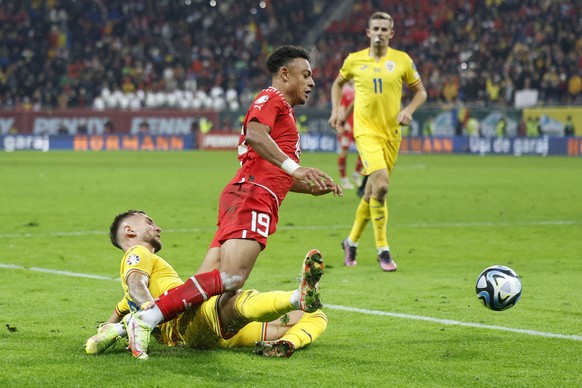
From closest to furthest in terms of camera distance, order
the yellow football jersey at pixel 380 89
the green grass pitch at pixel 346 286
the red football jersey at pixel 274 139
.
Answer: the green grass pitch at pixel 346 286 < the red football jersey at pixel 274 139 < the yellow football jersey at pixel 380 89

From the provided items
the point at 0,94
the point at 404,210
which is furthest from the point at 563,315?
the point at 0,94

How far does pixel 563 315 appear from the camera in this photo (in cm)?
700

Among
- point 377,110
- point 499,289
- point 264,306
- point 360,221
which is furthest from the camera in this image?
point 377,110

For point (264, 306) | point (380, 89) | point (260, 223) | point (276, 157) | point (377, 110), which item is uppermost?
point (380, 89)

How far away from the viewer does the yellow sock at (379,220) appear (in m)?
9.82

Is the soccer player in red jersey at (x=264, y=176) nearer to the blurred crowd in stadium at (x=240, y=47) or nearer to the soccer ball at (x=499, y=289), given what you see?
the soccer ball at (x=499, y=289)

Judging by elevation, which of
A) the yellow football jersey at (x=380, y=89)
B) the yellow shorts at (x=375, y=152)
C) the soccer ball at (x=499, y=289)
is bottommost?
the soccer ball at (x=499, y=289)

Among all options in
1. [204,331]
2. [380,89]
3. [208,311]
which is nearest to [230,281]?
[208,311]

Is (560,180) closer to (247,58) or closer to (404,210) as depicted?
(404,210)

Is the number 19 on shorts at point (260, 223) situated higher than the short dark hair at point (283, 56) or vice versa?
the short dark hair at point (283, 56)

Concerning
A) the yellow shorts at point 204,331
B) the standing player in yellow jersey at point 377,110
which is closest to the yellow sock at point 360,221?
the standing player in yellow jersey at point 377,110

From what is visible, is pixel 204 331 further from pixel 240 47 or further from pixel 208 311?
pixel 240 47

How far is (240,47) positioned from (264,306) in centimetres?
4600

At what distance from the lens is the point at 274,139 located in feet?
19.8
